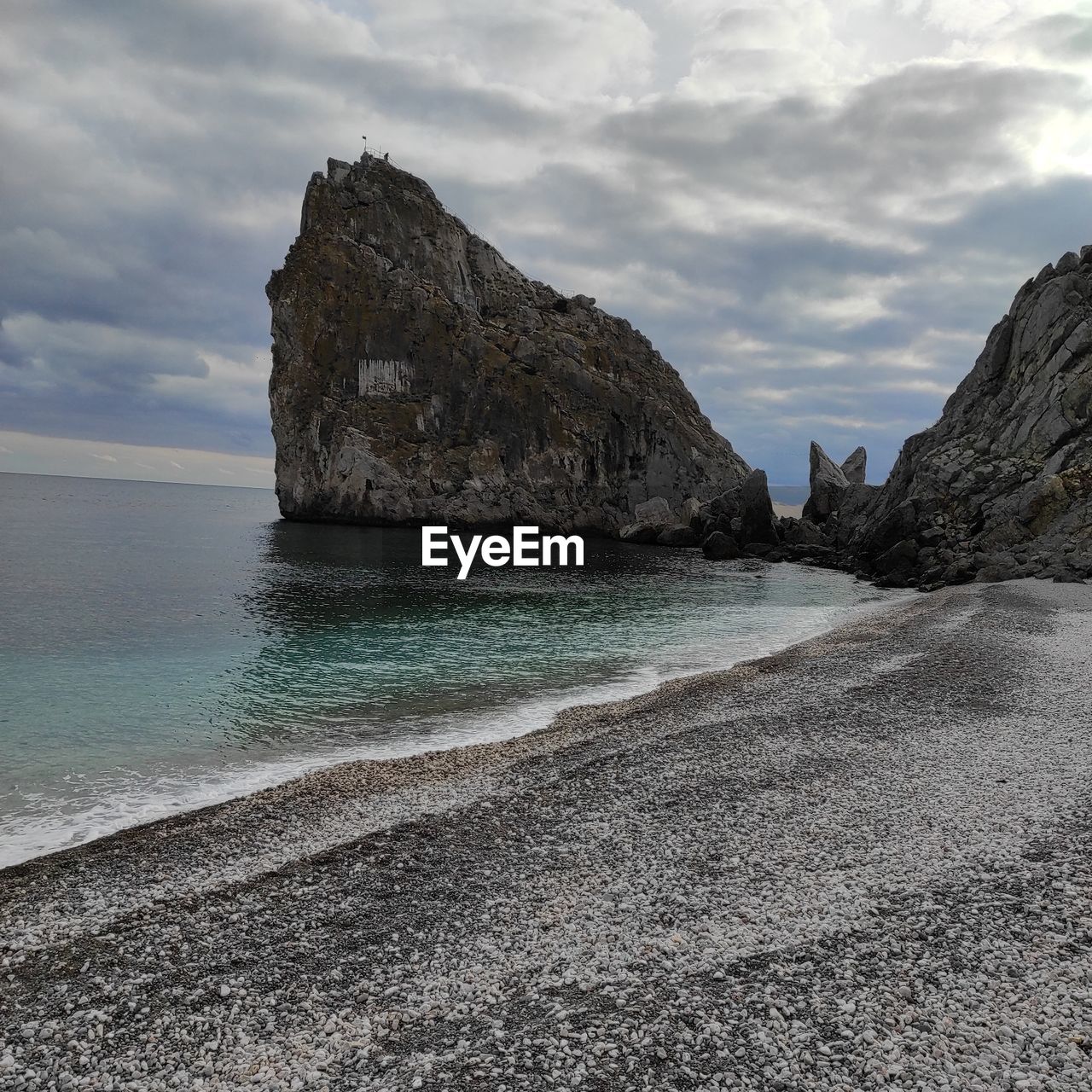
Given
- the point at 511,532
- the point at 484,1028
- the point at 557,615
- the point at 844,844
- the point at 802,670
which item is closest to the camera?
the point at 484,1028

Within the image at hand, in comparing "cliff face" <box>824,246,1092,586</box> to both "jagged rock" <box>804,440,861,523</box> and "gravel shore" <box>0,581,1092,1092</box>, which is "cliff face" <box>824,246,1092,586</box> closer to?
"jagged rock" <box>804,440,861,523</box>

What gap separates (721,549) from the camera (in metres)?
78.3

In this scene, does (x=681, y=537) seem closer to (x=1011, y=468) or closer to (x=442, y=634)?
(x=1011, y=468)

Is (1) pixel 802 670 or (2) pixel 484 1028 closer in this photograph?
(2) pixel 484 1028

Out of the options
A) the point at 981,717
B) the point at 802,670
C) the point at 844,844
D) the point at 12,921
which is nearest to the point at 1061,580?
the point at 802,670

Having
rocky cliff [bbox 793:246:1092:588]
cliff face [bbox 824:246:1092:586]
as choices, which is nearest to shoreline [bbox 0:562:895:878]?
rocky cliff [bbox 793:246:1092:588]

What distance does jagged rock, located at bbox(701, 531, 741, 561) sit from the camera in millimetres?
78000

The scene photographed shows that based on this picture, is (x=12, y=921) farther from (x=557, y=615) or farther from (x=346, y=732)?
(x=557, y=615)

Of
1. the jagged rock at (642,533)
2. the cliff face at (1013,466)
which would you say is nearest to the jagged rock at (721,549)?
the cliff face at (1013,466)

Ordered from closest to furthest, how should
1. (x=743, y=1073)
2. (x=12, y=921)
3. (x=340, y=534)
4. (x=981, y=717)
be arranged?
(x=743, y=1073) → (x=12, y=921) → (x=981, y=717) → (x=340, y=534)

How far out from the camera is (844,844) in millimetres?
10133

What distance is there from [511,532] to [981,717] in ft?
316

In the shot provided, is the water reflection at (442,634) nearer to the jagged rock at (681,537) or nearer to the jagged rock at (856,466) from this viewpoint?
the jagged rock at (681,537)

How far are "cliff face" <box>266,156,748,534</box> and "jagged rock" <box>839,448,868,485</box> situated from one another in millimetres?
21103
